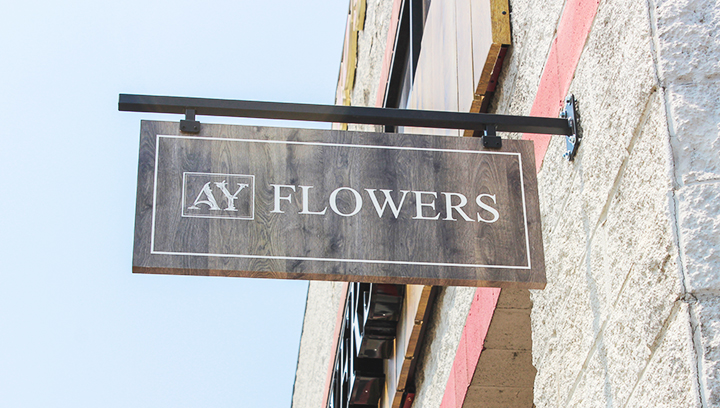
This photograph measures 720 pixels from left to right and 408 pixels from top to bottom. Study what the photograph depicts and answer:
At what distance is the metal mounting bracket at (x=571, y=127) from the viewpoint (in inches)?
111

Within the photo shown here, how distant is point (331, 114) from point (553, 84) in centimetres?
90

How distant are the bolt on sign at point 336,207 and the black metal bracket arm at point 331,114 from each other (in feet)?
0.20

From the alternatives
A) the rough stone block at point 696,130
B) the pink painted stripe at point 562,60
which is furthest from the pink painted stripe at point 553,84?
the rough stone block at point 696,130

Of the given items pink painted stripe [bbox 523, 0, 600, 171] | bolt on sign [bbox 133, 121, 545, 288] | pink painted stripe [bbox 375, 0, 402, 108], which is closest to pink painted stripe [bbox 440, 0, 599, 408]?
pink painted stripe [bbox 523, 0, 600, 171]

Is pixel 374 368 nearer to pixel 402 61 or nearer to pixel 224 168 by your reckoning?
pixel 402 61

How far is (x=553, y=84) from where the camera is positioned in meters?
3.09

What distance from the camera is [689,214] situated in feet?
6.81

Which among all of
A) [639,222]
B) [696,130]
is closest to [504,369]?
[639,222]

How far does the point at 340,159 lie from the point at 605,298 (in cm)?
96

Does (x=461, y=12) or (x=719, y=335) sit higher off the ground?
(x=461, y=12)

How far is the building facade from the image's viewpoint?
2.06 metres

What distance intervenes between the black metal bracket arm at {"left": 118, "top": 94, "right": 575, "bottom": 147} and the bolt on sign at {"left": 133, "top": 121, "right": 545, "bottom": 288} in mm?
62

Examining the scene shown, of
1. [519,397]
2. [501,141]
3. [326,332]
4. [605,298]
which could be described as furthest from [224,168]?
[326,332]

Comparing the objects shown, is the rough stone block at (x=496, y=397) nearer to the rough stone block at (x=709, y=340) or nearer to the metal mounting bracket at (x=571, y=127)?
the metal mounting bracket at (x=571, y=127)
